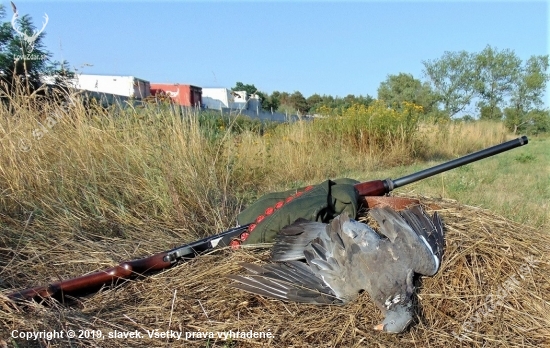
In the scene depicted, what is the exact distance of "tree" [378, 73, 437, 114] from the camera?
27.2 metres

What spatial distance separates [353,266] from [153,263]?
1.10 meters

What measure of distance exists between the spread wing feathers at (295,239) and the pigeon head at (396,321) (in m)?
0.55

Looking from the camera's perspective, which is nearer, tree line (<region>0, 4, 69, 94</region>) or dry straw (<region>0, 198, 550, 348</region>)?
dry straw (<region>0, 198, 550, 348</region>)

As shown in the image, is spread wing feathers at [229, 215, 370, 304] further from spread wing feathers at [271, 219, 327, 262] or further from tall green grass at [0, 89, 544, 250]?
tall green grass at [0, 89, 544, 250]

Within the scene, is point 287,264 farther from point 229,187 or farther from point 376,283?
point 229,187

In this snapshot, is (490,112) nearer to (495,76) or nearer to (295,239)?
(495,76)

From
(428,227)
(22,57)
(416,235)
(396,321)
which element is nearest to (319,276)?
(396,321)

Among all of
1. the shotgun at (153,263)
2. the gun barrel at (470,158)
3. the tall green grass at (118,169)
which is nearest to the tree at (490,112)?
the tall green grass at (118,169)

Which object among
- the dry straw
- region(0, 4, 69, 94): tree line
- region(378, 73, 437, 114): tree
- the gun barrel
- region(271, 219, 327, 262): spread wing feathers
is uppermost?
region(378, 73, 437, 114): tree

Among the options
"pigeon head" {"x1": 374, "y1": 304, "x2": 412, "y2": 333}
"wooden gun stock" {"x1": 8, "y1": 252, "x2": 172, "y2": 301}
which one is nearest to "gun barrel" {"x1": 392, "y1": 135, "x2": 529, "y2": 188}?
"pigeon head" {"x1": 374, "y1": 304, "x2": 412, "y2": 333}

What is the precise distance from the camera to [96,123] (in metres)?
3.88

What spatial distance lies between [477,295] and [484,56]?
→ 30198mm

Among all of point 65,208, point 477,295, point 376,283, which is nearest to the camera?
point 376,283

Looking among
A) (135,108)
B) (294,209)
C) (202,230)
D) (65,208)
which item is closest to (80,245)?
(65,208)
